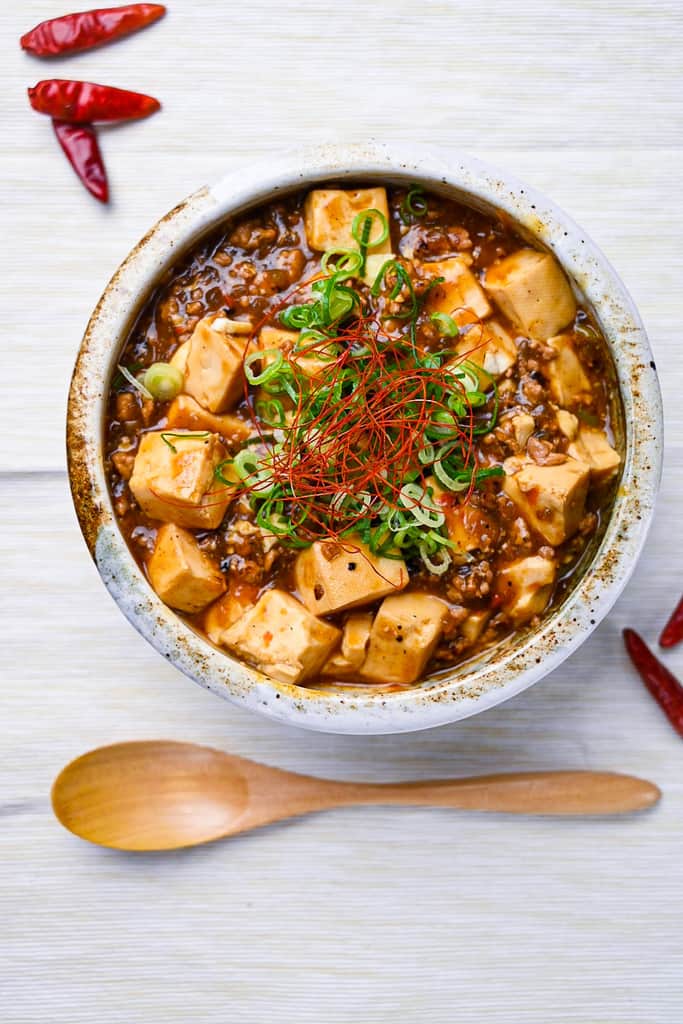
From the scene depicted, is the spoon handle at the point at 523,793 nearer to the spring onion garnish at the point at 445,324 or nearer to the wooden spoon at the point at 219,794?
the wooden spoon at the point at 219,794

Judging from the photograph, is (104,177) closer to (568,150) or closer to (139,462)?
(139,462)

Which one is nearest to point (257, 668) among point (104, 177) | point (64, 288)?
point (64, 288)

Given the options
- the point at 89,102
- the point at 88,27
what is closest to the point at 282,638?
the point at 89,102

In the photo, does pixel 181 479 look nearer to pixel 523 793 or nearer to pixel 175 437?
pixel 175 437

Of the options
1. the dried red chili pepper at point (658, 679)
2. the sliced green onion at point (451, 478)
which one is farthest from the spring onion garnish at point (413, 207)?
the dried red chili pepper at point (658, 679)

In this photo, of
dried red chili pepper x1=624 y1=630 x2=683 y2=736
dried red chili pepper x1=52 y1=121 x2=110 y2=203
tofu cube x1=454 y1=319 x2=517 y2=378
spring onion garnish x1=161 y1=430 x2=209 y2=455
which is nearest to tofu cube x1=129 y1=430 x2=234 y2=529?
spring onion garnish x1=161 y1=430 x2=209 y2=455

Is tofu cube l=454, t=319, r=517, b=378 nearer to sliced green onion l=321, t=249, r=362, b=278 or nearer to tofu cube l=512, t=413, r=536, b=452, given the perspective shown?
tofu cube l=512, t=413, r=536, b=452
